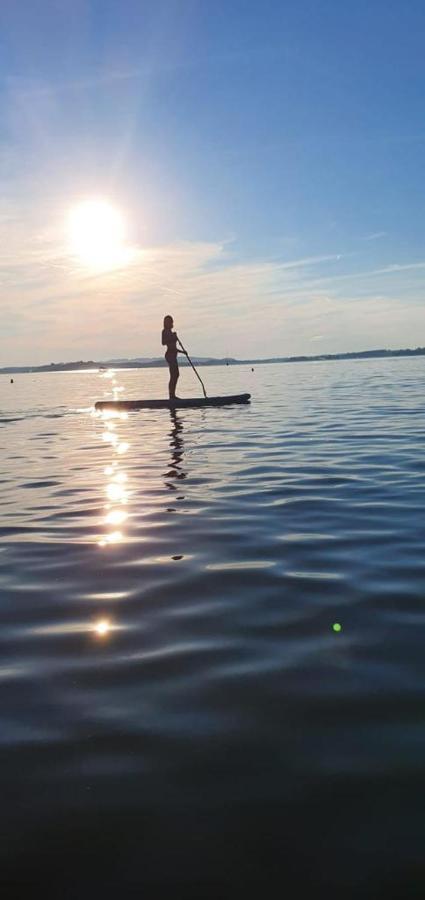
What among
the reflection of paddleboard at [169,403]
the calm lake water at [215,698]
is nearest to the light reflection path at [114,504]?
the calm lake water at [215,698]

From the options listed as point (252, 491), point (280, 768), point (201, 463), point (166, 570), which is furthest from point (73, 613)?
point (201, 463)

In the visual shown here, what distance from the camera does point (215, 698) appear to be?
361cm

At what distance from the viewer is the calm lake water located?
245 cm

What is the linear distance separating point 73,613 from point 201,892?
287cm

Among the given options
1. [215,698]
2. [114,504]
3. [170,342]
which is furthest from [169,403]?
[215,698]

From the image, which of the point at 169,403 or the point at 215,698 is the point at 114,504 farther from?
the point at 169,403

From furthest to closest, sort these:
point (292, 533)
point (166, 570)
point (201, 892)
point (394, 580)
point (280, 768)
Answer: point (292, 533)
point (166, 570)
point (394, 580)
point (280, 768)
point (201, 892)

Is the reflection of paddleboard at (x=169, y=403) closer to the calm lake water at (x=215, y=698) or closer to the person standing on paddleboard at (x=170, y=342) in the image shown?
the person standing on paddleboard at (x=170, y=342)

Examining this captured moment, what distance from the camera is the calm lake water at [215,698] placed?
8.04ft

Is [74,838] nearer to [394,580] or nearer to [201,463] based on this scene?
[394,580]

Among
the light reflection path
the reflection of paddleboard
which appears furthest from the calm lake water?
the reflection of paddleboard

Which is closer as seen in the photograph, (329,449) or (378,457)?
(378,457)

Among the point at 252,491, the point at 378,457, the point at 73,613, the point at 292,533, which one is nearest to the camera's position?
the point at 73,613

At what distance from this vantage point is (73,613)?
4.97 metres
